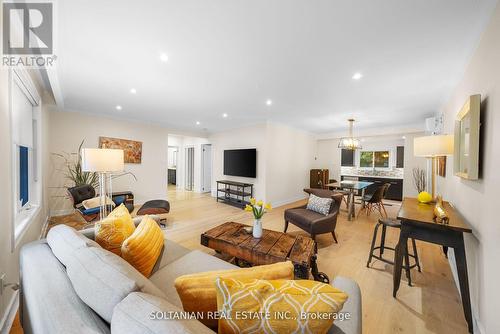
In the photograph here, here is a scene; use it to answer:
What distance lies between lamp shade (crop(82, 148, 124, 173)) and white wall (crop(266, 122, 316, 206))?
12.0ft

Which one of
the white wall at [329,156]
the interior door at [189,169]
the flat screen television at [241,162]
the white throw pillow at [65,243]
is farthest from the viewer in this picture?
the interior door at [189,169]

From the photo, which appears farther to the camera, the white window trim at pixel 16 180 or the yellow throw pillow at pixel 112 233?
the white window trim at pixel 16 180

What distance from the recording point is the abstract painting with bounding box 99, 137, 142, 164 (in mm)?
4750

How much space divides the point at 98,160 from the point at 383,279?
338 cm

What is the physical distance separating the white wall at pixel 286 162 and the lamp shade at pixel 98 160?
12.0 ft

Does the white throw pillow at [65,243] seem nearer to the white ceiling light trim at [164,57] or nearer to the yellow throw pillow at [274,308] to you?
the yellow throw pillow at [274,308]

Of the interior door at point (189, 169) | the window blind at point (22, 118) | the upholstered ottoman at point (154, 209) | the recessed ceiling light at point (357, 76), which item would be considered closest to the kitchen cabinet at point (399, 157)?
the recessed ceiling light at point (357, 76)

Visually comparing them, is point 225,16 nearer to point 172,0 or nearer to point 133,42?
point 172,0

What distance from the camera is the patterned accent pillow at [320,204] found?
2977 mm

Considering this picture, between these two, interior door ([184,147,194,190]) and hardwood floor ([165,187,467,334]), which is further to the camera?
interior door ([184,147,194,190])

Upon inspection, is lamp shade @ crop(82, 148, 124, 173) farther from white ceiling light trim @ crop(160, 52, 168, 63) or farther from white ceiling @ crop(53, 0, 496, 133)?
white ceiling light trim @ crop(160, 52, 168, 63)

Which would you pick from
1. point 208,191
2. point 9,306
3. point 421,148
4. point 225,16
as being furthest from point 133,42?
point 208,191

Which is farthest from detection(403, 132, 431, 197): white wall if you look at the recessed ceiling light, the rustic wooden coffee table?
the rustic wooden coffee table

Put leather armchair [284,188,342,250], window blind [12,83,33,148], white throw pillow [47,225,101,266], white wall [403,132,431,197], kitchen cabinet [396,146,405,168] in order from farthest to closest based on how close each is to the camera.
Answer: kitchen cabinet [396,146,405,168] → white wall [403,132,431,197] → leather armchair [284,188,342,250] → window blind [12,83,33,148] → white throw pillow [47,225,101,266]
